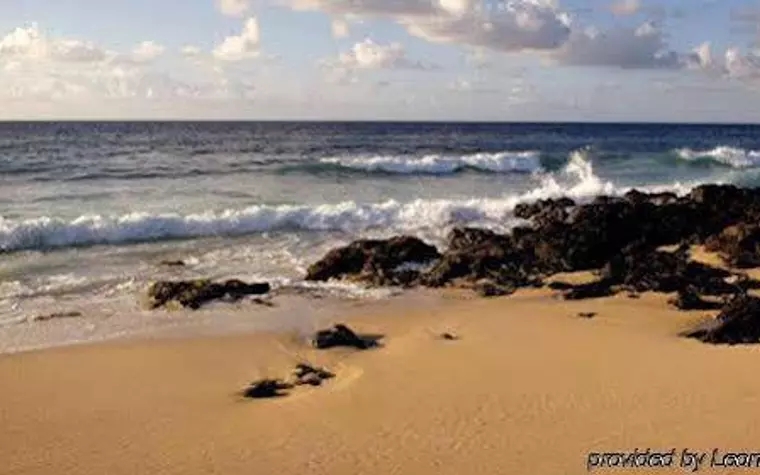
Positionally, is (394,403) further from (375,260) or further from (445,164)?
(445,164)

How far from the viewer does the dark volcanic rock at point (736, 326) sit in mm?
11961

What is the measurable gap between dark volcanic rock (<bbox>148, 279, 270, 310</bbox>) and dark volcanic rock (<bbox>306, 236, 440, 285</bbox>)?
5.52 feet

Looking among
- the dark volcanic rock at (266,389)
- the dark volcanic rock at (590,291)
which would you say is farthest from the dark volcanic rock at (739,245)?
the dark volcanic rock at (266,389)

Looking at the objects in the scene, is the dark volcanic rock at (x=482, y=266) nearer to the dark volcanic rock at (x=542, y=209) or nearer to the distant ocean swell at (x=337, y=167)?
the dark volcanic rock at (x=542, y=209)

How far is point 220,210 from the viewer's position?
27047 mm

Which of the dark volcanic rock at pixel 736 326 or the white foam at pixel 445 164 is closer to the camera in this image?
the dark volcanic rock at pixel 736 326

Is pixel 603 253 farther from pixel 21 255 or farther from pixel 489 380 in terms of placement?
pixel 21 255

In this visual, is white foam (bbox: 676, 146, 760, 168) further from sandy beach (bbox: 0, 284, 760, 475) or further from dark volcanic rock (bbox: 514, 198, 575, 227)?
sandy beach (bbox: 0, 284, 760, 475)

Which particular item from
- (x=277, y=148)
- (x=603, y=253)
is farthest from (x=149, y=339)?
(x=277, y=148)

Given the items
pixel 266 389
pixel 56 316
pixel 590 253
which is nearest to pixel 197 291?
pixel 56 316

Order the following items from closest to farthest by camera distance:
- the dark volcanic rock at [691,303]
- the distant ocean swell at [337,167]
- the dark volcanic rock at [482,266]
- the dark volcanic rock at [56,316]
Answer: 1. the dark volcanic rock at [56,316]
2. the dark volcanic rock at [691,303]
3. the dark volcanic rock at [482,266]
4. the distant ocean swell at [337,167]

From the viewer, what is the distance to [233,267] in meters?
18.3

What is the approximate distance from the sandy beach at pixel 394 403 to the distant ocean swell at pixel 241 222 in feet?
34.9

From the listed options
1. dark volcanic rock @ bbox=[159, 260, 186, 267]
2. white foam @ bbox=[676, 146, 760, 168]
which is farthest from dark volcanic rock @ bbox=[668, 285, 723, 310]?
white foam @ bbox=[676, 146, 760, 168]
